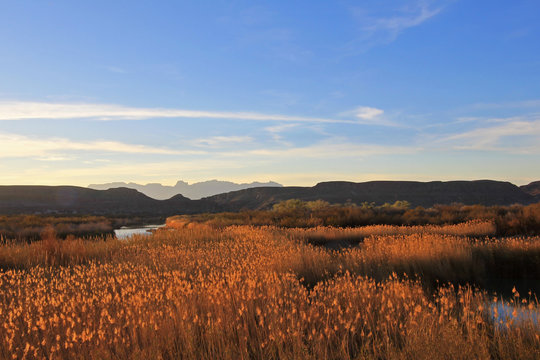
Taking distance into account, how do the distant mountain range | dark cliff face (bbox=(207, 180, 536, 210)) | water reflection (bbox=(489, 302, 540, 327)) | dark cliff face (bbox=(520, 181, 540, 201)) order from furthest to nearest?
dark cliff face (bbox=(520, 181, 540, 201))
the distant mountain range
dark cliff face (bbox=(207, 180, 536, 210))
water reflection (bbox=(489, 302, 540, 327))

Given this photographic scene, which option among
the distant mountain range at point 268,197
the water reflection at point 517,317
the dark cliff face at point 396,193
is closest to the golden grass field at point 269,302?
the water reflection at point 517,317

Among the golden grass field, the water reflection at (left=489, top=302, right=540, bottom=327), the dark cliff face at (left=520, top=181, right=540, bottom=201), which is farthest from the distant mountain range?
the water reflection at (left=489, top=302, right=540, bottom=327)

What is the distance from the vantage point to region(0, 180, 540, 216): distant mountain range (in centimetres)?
7306

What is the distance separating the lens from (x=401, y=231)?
14547mm

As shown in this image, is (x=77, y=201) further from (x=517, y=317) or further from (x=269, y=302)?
(x=517, y=317)

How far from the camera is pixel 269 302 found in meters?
4.59

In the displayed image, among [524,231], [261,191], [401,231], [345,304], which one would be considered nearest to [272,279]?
[345,304]

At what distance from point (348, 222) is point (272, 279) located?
15.9m

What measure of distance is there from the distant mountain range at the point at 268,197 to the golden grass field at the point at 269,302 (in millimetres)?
60156

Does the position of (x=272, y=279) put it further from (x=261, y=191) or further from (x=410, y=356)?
(x=261, y=191)

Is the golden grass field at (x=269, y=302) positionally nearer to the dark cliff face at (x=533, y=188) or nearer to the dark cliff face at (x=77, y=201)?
the dark cliff face at (x=77, y=201)

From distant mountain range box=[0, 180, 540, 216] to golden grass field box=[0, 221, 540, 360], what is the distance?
197 ft

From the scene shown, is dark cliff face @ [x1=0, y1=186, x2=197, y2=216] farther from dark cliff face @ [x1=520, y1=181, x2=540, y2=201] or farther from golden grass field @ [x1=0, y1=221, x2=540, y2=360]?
golden grass field @ [x1=0, y1=221, x2=540, y2=360]

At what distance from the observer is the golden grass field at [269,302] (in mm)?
3666
